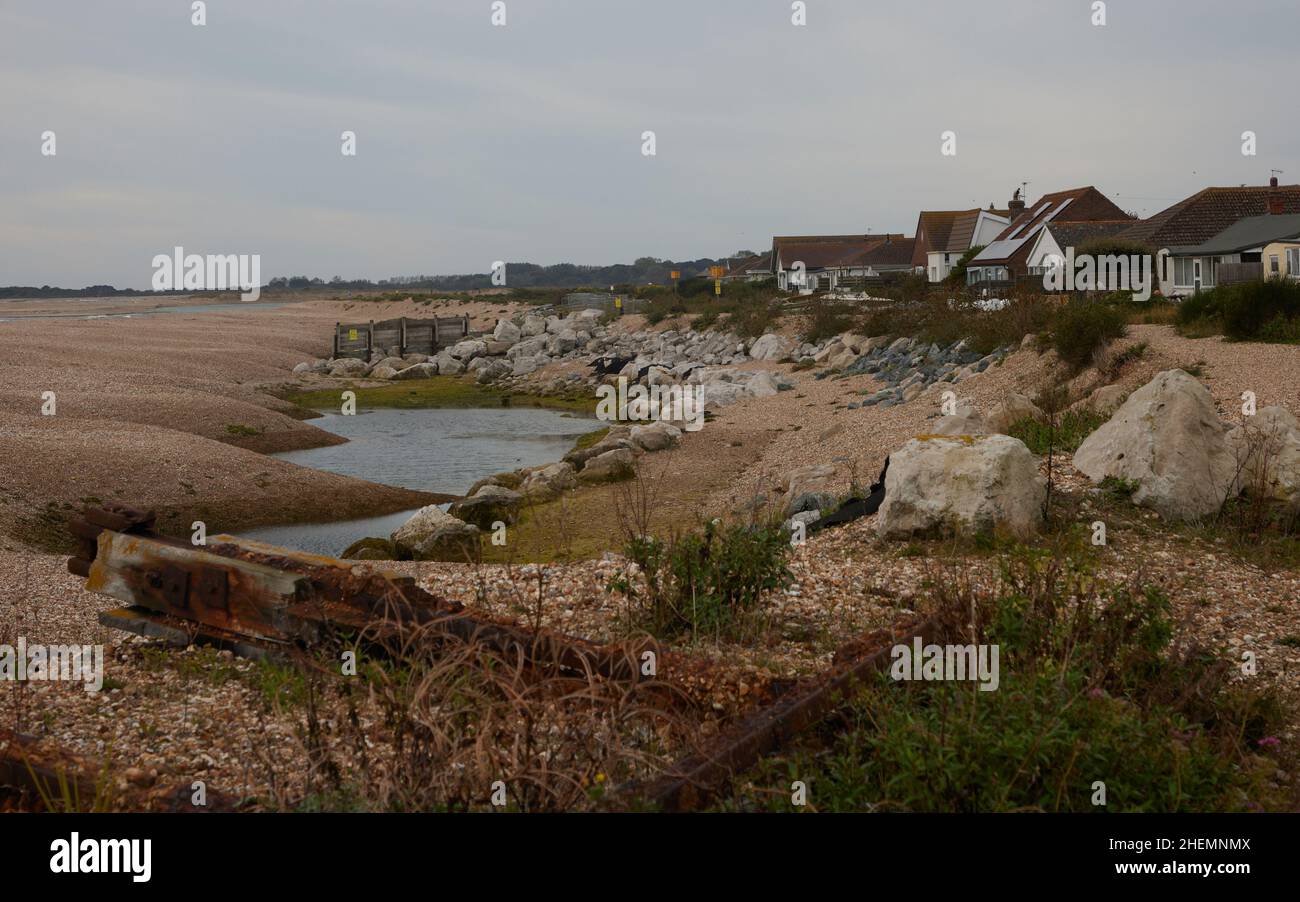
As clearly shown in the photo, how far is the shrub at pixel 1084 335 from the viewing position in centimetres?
1819

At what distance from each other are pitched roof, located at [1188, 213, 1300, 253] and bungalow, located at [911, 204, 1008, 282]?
21683 mm

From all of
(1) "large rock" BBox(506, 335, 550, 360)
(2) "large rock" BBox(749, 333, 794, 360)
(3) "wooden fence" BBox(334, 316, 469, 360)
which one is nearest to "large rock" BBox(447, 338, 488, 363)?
(1) "large rock" BBox(506, 335, 550, 360)

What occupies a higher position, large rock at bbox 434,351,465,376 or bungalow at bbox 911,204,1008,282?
bungalow at bbox 911,204,1008,282

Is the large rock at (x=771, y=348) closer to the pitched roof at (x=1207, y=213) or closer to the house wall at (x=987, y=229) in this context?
the pitched roof at (x=1207, y=213)

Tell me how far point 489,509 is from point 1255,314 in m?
13.9

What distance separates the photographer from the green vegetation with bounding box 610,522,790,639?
6801 millimetres

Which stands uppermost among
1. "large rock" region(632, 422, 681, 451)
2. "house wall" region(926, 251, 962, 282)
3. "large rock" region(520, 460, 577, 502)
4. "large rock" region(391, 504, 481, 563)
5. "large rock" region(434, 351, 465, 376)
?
"house wall" region(926, 251, 962, 282)

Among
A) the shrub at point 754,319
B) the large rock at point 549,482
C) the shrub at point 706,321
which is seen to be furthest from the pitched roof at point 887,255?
the large rock at point 549,482

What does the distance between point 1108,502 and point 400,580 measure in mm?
6473

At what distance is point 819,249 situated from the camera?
277ft

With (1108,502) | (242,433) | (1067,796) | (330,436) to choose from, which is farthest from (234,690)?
(330,436)

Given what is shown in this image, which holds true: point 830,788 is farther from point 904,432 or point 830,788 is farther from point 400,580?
point 904,432

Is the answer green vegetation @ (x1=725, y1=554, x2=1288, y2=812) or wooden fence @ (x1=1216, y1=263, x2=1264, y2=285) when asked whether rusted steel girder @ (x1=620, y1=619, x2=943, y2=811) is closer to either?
green vegetation @ (x1=725, y1=554, x2=1288, y2=812)

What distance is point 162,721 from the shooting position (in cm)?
560
